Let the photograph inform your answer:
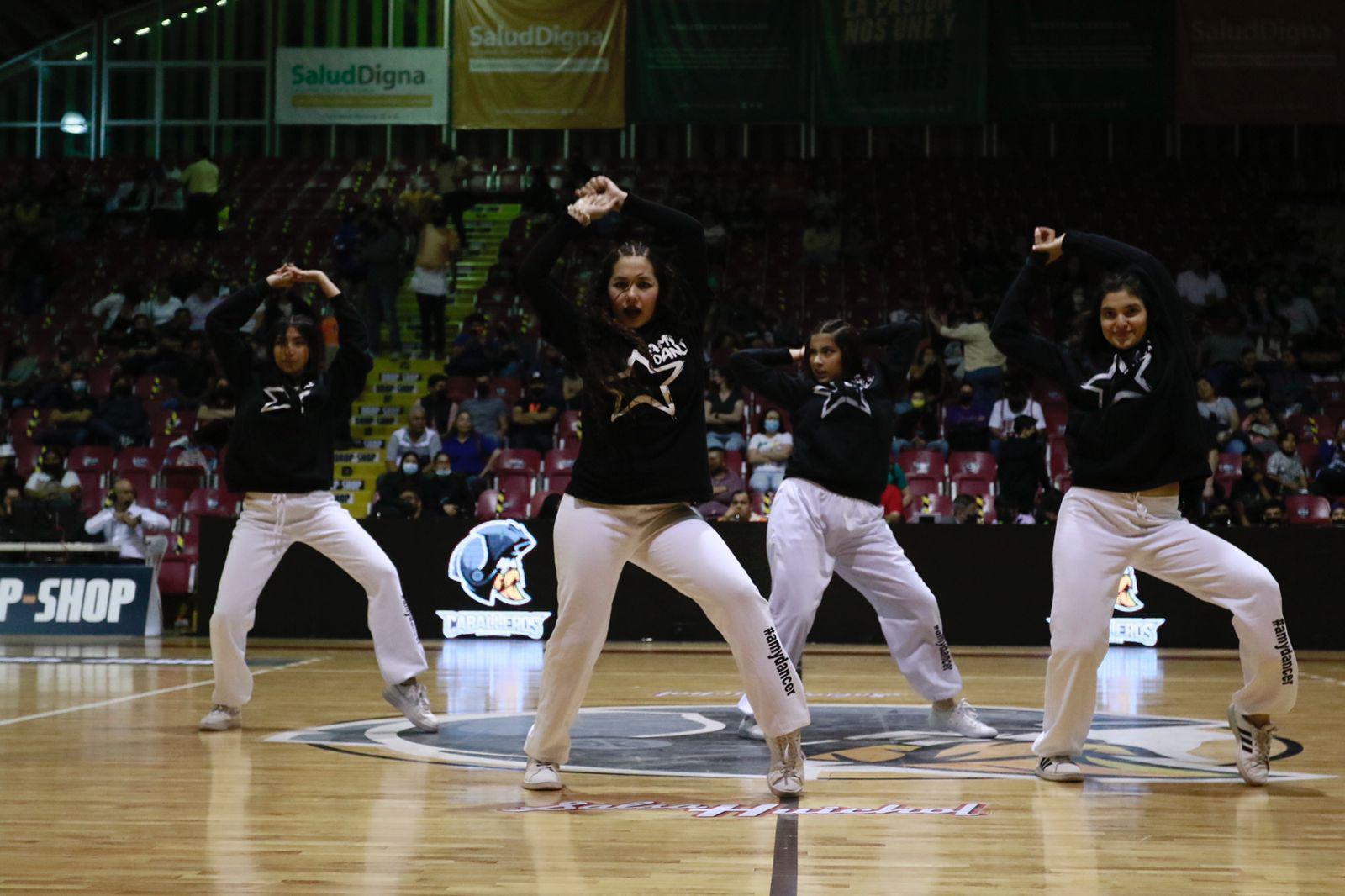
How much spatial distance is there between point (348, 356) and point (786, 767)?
345 cm

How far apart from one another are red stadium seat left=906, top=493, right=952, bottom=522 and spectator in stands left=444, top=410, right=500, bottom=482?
445 cm

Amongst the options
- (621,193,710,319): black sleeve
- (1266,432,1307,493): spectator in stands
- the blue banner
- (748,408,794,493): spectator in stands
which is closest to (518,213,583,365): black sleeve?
(621,193,710,319): black sleeve

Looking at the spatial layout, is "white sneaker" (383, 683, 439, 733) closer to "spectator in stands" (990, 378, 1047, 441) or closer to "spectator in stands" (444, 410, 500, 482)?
"spectator in stands" (444, 410, 500, 482)

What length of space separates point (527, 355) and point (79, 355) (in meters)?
6.42

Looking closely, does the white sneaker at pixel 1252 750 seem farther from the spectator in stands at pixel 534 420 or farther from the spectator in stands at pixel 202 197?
the spectator in stands at pixel 202 197

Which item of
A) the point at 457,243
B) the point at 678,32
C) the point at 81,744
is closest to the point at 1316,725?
the point at 81,744

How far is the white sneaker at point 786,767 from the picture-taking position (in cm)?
553

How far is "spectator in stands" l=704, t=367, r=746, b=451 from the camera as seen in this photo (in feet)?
53.3

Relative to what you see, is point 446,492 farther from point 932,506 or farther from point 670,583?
point 670,583

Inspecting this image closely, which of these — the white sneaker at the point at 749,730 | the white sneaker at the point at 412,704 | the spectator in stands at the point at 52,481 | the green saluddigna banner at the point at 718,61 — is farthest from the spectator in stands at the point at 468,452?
the white sneaker at the point at 749,730

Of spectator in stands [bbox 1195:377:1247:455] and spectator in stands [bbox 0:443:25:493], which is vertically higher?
spectator in stands [bbox 1195:377:1247:455]

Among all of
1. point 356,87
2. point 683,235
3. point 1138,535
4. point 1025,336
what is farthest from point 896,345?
point 356,87

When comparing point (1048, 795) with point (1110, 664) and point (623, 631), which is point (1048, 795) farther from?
point (623, 631)

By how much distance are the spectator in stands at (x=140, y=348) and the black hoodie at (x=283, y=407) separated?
12357 millimetres
